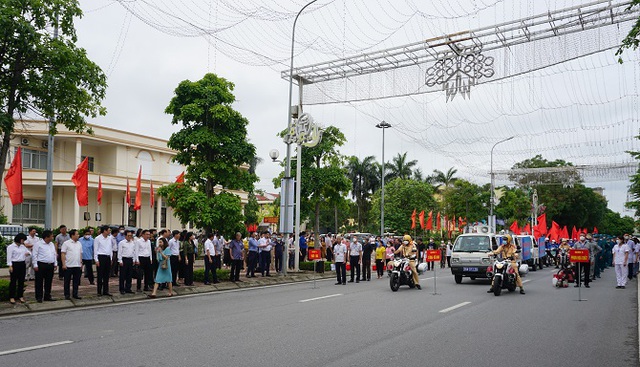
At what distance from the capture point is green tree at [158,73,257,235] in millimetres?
23828

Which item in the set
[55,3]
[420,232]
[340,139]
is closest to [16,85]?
[55,3]

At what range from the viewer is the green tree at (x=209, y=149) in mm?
23828

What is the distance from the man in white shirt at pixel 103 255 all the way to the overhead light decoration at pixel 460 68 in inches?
497

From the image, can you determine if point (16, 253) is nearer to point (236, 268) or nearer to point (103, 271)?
point (103, 271)

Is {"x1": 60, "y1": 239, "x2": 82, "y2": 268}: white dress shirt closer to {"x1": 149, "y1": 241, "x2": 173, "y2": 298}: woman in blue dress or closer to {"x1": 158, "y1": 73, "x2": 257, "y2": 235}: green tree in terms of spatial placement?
{"x1": 149, "y1": 241, "x2": 173, "y2": 298}: woman in blue dress

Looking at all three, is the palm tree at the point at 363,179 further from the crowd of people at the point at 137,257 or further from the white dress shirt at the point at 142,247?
the white dress shirt at the point at 142,247

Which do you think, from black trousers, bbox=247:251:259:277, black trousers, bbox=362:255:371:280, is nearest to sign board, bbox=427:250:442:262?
black trousers, bbox=362:255:371:280

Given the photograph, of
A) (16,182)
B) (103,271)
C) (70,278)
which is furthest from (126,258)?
(16,182)

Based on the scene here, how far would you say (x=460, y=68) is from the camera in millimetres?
20328

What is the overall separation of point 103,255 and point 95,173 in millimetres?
29523

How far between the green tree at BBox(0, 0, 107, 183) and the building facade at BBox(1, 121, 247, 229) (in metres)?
25.3

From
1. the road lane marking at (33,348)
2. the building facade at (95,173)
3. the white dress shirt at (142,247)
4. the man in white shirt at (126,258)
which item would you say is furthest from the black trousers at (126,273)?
the building facade at (95,173)

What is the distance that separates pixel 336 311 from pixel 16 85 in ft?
31.2

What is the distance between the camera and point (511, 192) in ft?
211
